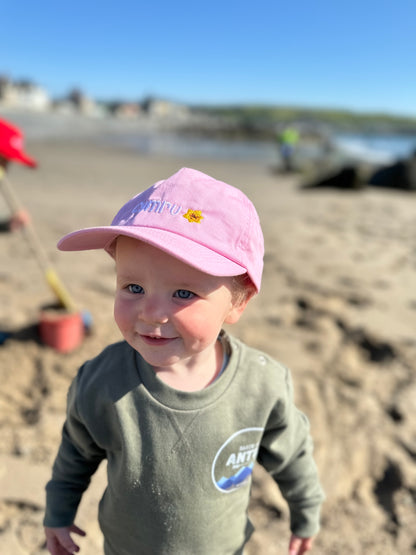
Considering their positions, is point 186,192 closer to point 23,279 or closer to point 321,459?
point 321,459

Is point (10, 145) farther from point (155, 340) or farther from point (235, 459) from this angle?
point (235, 459)

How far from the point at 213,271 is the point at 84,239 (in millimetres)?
352

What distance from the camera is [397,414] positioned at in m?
2.81

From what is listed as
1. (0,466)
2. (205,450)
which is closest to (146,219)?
(205,450)

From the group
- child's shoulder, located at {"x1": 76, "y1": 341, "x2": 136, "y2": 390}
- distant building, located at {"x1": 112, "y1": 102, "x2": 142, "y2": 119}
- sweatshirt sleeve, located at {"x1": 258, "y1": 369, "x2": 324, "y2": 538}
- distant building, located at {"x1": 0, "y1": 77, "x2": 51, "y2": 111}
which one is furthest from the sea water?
distant building, located at {"x1": 112, "y1": 102, "x2": 142, "y2": 119}

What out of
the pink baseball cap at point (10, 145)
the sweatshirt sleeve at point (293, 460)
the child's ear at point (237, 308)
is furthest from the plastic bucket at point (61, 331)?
the child's ear at point (237, 308)

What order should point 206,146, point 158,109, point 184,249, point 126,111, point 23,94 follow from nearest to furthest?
point 184,249 → point 206,146 → point 23,94 → point 126,111 → point 158,109

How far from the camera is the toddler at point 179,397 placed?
106 centimetres

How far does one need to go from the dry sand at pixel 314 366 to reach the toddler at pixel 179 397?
828 millimetres

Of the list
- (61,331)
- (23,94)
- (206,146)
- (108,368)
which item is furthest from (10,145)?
(23,94)

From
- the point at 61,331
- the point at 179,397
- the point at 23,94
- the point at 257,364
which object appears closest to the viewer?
the point at 179,397

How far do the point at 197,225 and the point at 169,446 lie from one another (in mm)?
539

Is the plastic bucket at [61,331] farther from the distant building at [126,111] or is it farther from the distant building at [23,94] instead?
the distant building at [126,111]

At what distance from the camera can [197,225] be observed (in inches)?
41.6
